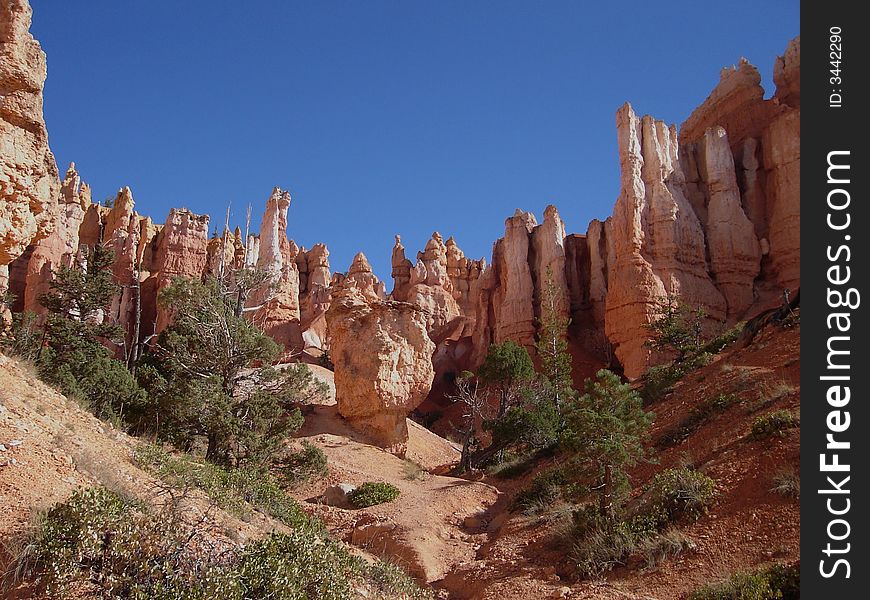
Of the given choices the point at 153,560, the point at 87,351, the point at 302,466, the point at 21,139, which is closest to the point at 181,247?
the point at 87,351

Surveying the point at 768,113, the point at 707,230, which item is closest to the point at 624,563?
the point at 707,230

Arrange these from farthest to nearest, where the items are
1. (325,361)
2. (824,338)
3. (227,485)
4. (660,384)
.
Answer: (325,361) → (660,384) → (227,485) → (824,338)

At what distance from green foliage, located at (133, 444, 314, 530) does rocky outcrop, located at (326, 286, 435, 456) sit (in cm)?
1284

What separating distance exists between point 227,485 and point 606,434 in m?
8.18

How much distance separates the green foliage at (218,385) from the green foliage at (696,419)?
11143 mm

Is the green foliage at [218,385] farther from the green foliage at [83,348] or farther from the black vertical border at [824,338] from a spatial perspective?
the black vertical border at [824,338]

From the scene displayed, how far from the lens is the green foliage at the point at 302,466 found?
64.7 feet

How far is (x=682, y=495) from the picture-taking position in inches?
498

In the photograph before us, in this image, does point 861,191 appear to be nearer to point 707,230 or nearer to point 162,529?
point 162,529

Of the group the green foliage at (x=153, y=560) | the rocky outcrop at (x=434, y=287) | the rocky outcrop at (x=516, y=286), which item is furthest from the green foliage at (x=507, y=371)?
the rocky outcrop at (x=434, y=287)

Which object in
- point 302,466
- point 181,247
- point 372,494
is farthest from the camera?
point 181,247

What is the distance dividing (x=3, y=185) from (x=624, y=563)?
1351cm

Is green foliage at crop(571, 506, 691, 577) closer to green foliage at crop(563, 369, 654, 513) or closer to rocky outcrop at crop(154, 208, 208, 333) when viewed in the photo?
green foliage at crop(563, 369, 654, 513)

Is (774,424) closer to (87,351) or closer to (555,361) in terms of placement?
(555,361)
